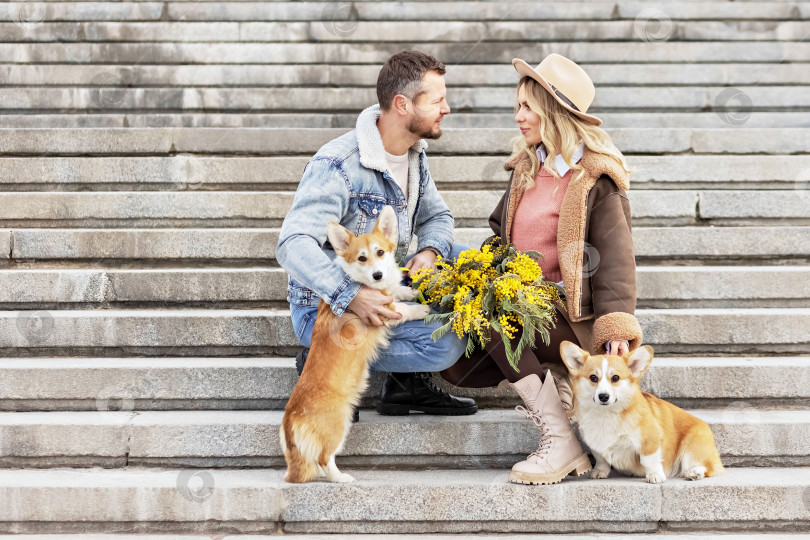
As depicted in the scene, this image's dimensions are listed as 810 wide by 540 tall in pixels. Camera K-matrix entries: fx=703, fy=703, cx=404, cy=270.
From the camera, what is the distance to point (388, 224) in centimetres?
319

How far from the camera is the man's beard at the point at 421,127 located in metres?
3.42

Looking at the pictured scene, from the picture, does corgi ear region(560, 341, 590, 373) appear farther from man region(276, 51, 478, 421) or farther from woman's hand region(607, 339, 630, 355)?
man region(276, 51, 478, 421)

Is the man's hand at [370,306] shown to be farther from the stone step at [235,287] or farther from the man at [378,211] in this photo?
the stone step at [235,287]

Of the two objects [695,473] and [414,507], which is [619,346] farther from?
[414,507]

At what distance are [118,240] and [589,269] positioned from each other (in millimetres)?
2893

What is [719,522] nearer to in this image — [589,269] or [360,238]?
[589,269]

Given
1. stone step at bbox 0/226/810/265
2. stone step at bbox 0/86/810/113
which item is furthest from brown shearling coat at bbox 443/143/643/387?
stone step at bbox 0/86/810/113

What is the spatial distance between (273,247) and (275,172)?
788mm

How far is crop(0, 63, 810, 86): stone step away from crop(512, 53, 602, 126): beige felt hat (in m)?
2.89

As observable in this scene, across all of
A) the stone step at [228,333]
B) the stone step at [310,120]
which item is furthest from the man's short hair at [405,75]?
the stone step at [310,120]

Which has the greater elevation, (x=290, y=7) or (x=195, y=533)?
(x=290, y=7)

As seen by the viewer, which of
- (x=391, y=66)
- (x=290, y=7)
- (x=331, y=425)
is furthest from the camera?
(x=290, y=7)

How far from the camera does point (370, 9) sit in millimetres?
6656

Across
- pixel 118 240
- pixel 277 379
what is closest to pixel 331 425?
pixel 277 379
